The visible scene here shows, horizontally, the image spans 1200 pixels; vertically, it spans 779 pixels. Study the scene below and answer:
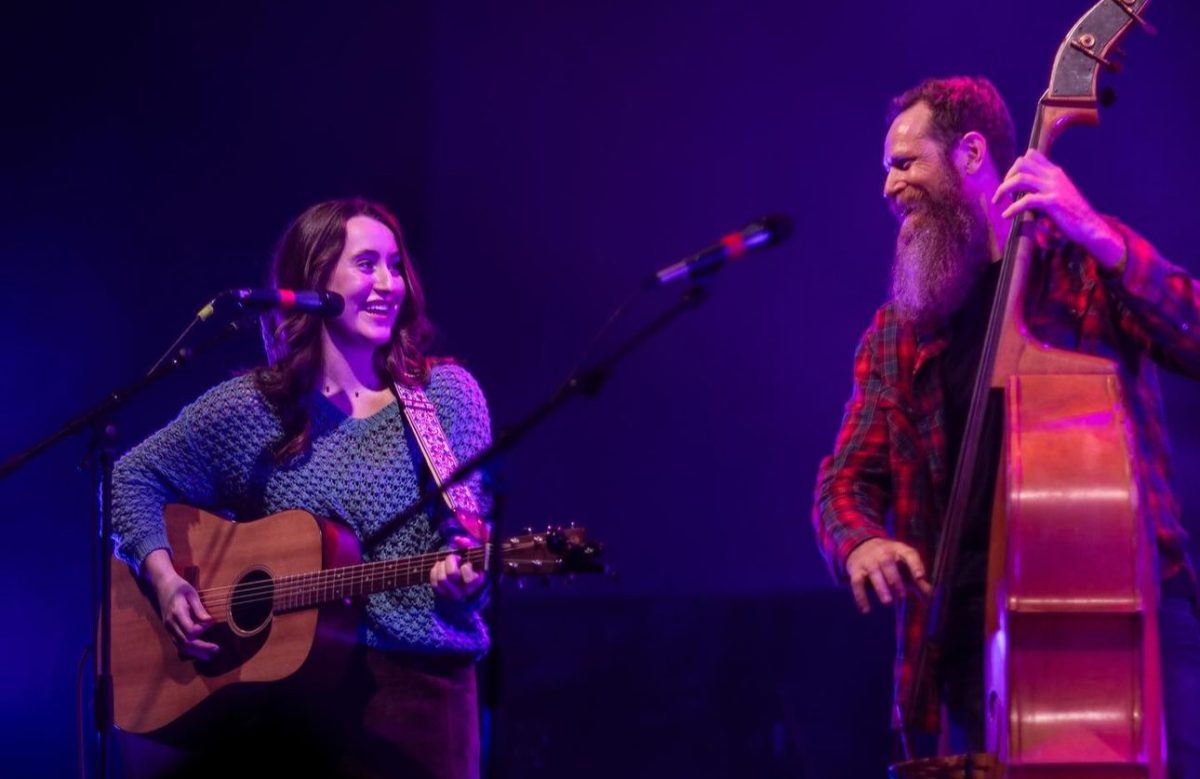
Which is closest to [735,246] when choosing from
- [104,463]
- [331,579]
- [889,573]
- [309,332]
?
[889,573]

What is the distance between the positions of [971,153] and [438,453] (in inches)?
63.4

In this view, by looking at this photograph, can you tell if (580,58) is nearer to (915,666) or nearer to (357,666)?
(357,666)

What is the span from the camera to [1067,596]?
2361 mm

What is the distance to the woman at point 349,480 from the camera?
3396 millimetres

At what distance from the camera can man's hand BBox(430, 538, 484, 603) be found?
335cm

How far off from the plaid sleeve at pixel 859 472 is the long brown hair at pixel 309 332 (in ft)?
4.29

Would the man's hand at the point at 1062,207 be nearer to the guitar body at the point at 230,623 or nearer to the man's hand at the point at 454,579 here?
the man's hand at the point at 454,579

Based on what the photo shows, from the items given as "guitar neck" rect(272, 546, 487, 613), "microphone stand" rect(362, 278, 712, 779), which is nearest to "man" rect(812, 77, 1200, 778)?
"microphone stand" rect(362, 278, 712, 779)

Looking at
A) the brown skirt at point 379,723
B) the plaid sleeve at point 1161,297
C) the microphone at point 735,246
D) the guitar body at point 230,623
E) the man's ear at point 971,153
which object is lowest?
Answer: the brown skirt at point 379,723

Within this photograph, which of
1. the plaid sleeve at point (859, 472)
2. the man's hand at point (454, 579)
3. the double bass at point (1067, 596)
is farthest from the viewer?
the man's hand at point (454, 579)

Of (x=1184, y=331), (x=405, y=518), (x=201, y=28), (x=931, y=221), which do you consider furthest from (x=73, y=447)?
(x=1184, y=331)

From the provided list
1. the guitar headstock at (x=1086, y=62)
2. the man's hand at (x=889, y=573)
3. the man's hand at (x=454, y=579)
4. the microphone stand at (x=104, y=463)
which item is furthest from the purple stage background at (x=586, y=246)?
the guitar headstock at (x=1086, y=62)

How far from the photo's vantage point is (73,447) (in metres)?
5.48

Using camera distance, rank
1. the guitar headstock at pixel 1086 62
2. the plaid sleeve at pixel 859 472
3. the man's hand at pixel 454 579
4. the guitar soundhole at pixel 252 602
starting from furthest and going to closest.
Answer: the guitar soundhole at pixel 252 602, the man's hand at pixel 454 579, the plaid sleeve at pixel 859 472, the guitar headstock at pixel 1086 62
